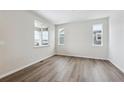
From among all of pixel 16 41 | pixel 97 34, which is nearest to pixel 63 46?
pixel 97 34

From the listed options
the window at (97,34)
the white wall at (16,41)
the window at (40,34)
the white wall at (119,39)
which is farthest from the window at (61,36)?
the white wall at (119,39)

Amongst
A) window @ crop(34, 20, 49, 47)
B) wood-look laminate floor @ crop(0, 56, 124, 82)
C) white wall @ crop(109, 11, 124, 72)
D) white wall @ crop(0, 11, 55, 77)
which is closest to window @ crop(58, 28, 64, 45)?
window @ crop(34, 20, 49, 47)

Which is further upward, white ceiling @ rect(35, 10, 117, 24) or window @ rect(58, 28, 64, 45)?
white ceiling @ rect(35, 10, 117, 24)

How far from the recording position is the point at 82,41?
20.9 ft

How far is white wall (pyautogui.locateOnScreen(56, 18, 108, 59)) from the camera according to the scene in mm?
5641

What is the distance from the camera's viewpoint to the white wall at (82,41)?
5641 mm

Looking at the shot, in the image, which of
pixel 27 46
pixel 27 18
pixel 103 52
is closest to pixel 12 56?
pixel 27 46

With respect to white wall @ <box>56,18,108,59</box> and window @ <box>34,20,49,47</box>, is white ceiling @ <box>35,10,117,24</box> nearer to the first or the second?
window @ <box>34,20,49,47</box>

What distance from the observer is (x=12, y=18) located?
3197 mm

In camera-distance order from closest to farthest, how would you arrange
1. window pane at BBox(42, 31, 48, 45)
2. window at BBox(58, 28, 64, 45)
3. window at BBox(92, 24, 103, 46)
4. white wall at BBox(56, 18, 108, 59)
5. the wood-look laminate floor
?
the wood-look laminate floor < white wall at BBox(56, 18, 108, 59) < window at BBox(92, 24, 103, 46) < window pane at BBox(42, 31, 48, 45) < window at BBox(58, 28, 64, 45)

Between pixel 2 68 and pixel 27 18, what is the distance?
2.26m

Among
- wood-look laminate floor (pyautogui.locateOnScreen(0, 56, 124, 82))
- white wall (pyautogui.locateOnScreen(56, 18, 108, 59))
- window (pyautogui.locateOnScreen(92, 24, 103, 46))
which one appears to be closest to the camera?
wood-look laminate floor (pyautogui.locateOnScreen(0, 56, 124, 82))

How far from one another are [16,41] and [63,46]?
14.1 ft
